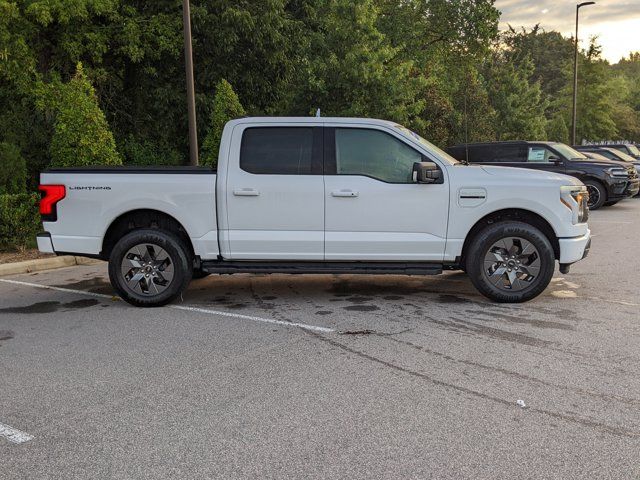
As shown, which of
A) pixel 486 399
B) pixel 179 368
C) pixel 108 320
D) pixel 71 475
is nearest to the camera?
pixel 71 475

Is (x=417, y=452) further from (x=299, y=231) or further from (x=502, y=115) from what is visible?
(x=502, y=115)

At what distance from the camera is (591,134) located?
149ft

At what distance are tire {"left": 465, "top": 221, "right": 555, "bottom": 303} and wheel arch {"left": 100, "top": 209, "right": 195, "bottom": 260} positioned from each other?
3133 millimetres

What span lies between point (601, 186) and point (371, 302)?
40.6 feet

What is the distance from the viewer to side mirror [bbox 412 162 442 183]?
6.38 metres

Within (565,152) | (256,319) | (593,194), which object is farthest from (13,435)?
(593,194)

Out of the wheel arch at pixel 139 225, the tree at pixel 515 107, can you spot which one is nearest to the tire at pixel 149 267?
the wheel arch at pixel 139 225

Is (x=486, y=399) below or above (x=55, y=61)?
below

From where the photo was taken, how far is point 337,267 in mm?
6668

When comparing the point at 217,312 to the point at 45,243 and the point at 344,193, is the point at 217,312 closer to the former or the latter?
the point at 344,193

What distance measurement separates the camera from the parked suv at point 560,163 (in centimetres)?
1647

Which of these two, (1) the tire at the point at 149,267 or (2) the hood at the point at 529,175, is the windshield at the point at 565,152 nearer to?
(2) the hood at the point at 529,175

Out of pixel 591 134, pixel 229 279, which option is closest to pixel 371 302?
pixel 229 279

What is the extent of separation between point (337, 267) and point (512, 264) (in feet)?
6.15
